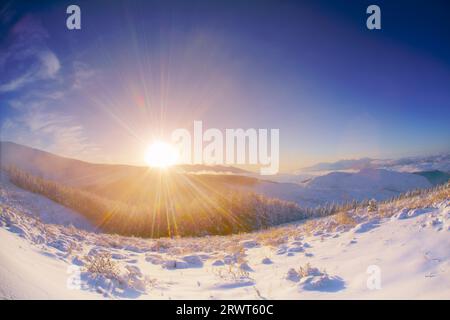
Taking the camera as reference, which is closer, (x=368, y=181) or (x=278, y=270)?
(x=278, y=270)

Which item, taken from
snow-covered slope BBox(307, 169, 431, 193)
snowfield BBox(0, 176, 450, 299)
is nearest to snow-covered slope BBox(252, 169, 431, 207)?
snow-covered slope BBox(307, 169, 431, 193)

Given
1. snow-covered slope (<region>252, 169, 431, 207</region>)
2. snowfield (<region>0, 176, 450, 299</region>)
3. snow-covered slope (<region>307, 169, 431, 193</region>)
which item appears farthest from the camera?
snow-covered slope (<region>307, 169, 431, 193</region>)

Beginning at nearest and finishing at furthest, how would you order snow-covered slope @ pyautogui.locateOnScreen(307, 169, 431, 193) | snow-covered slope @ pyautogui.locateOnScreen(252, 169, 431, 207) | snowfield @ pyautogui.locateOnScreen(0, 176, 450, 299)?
1. snowfield @ pyautogui.locateOnScreen(0, 176, 450, 299)
2. snow-covered slope @ pyautogui.locateOnScreen(252, 169, 431, 207)
3. snow-covered slope @ pyautogui.locateOnScreen(307, 169, 431, 193)

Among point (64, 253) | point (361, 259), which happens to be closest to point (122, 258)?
point (64, 253)

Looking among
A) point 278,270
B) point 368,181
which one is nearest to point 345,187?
point 368,181

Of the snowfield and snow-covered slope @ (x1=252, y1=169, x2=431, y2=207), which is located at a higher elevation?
the snowfield

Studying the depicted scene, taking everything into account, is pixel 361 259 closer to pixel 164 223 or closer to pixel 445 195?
pixel 445 195

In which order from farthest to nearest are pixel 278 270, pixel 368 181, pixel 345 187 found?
1. pixel 368 181
2. pixel 345 187
3. pixel 278 270

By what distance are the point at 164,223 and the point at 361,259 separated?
61.0 feet

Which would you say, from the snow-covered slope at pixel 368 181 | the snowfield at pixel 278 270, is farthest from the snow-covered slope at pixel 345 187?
the snowfield at pixel 278 270

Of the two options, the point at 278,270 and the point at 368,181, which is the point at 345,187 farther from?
the point at 278,270

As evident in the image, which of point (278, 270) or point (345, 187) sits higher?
point (278, 270)

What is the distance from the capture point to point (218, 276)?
5109 mm

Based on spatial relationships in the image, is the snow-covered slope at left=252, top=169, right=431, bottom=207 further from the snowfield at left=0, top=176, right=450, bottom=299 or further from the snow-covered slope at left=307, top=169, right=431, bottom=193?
the snowfield at left=0, top=176, right=450, bottom=299
